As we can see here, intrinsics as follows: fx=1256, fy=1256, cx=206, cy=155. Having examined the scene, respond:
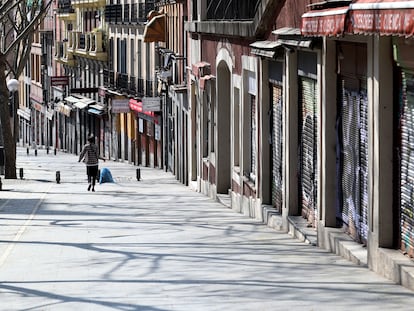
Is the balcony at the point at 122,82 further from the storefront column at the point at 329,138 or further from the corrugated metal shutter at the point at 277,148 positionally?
the storefront column at the point at 329,138

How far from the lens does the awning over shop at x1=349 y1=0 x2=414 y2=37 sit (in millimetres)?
9398

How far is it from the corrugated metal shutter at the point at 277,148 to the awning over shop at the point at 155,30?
29.4m

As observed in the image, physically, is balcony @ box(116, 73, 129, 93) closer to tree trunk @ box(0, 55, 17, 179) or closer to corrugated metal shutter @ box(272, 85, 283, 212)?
tree trunk @ box(0, 55, 17, 179)

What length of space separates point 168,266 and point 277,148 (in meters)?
6.58

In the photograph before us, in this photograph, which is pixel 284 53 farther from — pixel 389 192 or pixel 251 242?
pixel 389 192

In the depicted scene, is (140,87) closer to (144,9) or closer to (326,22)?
(144,9)

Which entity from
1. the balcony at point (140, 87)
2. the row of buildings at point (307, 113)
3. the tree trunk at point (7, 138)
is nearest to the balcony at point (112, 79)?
the balcony at point (140, 87)

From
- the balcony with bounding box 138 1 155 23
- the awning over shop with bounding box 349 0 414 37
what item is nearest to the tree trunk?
the balcony with bounding box 138 1 155 23

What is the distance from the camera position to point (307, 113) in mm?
18078

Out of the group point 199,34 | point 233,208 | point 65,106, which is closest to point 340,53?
point 233,208

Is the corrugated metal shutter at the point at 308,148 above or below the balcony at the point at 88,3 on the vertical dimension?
below

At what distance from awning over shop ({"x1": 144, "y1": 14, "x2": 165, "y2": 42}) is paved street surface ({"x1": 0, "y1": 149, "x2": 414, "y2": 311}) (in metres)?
24.7

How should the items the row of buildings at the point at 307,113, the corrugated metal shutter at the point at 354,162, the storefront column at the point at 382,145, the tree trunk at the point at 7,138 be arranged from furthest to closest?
the tree trunk at the point at 7,138
the corrugated metal shutter at the point at 354,162
the storefront column at the point at 382,145
the row of buildings at the point at 307,113

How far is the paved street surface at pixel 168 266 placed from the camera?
11.7m
